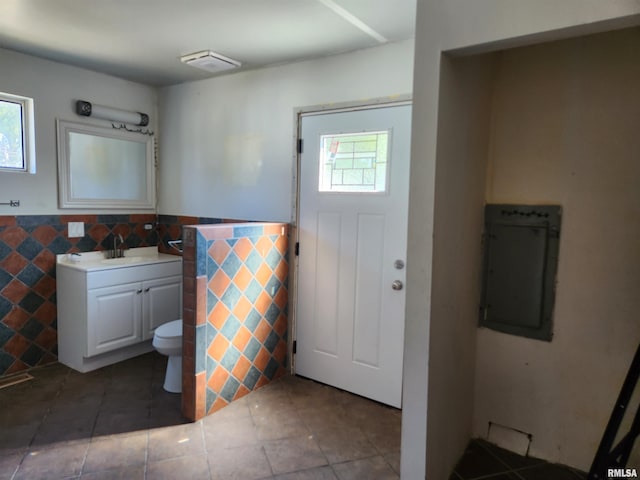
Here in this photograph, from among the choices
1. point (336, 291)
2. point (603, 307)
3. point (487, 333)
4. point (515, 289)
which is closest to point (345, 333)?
point (336, 291)

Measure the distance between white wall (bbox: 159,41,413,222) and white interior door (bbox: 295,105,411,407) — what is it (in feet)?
0.58

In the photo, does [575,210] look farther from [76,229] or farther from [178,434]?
[76,229]

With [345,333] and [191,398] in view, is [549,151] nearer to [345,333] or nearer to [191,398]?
[345,333]

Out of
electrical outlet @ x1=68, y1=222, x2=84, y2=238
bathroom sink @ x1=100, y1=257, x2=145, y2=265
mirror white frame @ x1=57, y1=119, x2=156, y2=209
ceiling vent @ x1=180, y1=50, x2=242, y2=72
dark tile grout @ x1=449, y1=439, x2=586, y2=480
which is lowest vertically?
dark tile grout @ x1=449, y1=439, x2=586, y2=480

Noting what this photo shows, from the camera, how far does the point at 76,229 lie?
3498 millimetres

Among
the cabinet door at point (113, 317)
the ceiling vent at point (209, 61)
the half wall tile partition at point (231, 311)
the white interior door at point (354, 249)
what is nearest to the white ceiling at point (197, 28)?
the ceiling vent at point (209, 61)

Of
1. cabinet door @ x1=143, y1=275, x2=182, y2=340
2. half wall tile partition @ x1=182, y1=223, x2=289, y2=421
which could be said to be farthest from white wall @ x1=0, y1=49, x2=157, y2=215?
half wall tile partition @ x1=182, y1=223, x2=289, y2=421

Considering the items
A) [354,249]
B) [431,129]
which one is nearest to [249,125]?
[354,249]

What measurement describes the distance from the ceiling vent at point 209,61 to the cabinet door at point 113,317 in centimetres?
187

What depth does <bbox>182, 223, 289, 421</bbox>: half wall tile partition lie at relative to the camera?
8.26ft

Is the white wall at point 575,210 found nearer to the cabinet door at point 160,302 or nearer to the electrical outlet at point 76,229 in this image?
the cabinet door at point 160,302

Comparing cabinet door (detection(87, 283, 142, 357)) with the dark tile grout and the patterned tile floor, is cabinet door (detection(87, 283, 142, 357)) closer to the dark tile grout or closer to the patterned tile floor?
the patterned tile floor

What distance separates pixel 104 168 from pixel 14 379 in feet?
6.16

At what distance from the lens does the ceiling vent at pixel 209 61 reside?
295cm
